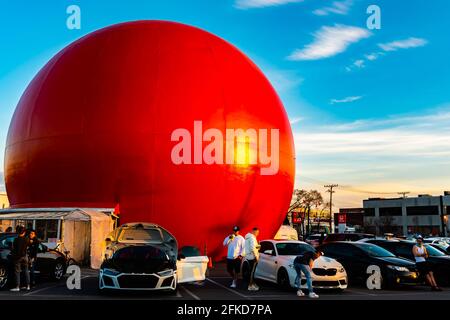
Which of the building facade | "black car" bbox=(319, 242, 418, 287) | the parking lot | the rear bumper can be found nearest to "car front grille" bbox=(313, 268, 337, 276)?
the parking lot

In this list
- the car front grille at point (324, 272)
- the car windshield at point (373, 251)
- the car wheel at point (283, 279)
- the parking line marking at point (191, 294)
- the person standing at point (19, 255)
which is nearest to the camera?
the parking line marking at point (191, 294)

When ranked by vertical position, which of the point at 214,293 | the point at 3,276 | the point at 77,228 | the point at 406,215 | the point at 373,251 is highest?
the point at 77,228

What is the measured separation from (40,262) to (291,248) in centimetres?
749

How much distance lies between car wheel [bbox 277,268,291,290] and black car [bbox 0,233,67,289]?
675 cm

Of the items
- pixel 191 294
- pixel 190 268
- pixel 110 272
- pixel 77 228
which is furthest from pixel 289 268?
pixel 77 228

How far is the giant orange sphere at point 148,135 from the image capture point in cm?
1898

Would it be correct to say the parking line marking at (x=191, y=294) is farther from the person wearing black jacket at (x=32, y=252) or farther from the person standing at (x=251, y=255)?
the person wearing black jacket at (x=32, y=252)

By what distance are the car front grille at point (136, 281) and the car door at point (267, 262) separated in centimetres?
421

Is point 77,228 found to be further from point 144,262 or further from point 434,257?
point 434,257

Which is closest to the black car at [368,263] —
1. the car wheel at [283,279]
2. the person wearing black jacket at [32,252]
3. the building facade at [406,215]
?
the car wheel at [283,279]

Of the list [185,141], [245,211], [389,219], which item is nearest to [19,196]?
[185,141]

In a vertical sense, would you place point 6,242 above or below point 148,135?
below

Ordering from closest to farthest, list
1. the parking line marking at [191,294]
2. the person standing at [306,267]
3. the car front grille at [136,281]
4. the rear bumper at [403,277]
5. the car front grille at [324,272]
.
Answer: the car front grille at [136,281]
the parking line marking at [191,294]
the person standing at [306,267]
the car front grille at [324,272]
the rear bumper at [403,277]

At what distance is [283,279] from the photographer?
12539mm
